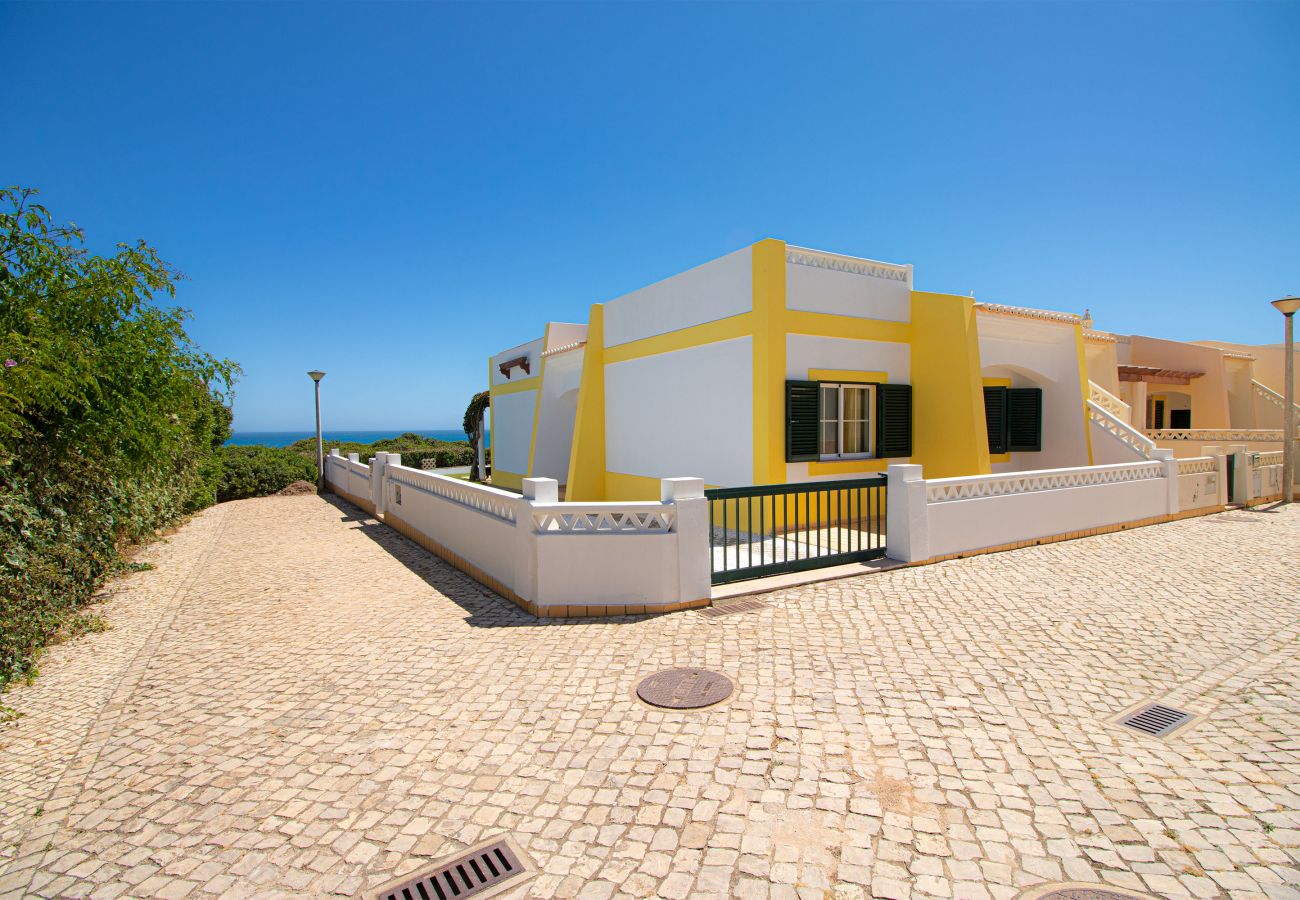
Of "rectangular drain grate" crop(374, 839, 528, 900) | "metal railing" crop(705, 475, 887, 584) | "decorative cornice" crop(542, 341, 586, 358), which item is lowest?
"rectangular drain grate" crop(374, 839, 528, 900)

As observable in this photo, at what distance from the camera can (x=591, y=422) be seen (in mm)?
14422

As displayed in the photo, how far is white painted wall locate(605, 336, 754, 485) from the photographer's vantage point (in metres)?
10.4

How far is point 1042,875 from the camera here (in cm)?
258

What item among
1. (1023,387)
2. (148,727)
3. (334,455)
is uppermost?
(1023,387)

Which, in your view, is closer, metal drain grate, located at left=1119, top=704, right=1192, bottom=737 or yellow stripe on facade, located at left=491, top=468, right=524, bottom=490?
metal drain grate, located at left=1119, top=704, right=1192, bottom=737

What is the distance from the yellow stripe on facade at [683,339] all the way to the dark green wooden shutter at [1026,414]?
7164 mm

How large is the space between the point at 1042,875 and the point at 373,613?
6282 mm

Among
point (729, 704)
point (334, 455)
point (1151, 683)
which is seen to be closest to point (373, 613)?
point (729, 704)

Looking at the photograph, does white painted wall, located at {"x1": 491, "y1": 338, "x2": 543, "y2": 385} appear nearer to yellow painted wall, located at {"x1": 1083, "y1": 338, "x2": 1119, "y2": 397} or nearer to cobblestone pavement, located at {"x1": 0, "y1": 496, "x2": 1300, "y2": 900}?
cobblestone pavement, located at {"x1": 0, "y1": 496, "x2": 1300, "y2": 900}

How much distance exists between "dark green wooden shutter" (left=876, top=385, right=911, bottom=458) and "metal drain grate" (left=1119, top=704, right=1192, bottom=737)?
7398 millimetres

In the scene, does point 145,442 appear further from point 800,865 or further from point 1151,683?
point 1151,683

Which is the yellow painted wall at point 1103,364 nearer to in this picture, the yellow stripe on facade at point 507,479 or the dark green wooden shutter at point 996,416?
the dark green wooden shutter at point 996,416

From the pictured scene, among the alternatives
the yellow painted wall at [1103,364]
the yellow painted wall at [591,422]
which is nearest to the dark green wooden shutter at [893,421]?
the yellow painted wall at [591,422]

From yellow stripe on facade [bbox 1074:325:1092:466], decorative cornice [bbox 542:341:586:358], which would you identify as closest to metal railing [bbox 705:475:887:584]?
yellow stripe on facade [bbox 1074:325:1092:466]
